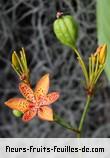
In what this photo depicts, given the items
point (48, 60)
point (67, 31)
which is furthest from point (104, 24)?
point (48, 60)

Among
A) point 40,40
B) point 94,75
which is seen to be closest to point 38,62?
point 40,40

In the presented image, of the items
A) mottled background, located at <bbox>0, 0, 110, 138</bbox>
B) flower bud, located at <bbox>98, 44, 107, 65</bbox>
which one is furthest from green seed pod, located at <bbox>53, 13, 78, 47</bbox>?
mottled background, located at <bbox>0, 0, 110, 138</bbox>

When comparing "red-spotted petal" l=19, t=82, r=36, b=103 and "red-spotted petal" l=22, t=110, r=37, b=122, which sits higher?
"red-spotted petal" l=19, t=82, r=36, b=103

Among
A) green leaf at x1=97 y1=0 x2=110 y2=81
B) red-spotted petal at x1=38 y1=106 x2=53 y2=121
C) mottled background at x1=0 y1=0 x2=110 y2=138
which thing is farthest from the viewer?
mottled background at x1=0 y1=0 x2=110 y2=138

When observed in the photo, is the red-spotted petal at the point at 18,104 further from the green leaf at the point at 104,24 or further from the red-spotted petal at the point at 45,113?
the green leaf at the point at 104,24

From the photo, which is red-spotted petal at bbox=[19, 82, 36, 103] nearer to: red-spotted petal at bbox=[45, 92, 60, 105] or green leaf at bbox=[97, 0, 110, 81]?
red-spotted petal at bbox=[45, 92, 60, 105]

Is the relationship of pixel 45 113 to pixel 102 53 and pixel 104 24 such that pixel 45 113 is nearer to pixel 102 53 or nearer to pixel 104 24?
pixel 102 53

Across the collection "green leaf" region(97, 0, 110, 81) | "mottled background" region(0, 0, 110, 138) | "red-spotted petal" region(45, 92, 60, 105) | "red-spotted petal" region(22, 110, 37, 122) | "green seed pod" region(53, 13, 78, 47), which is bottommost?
"mottled background" region(0, 0, 110, 138)

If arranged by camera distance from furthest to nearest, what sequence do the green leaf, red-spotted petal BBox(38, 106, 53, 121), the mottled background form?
the mottled background, the green leaf, red-spotted petal BBox(38, 106, 53, 121)

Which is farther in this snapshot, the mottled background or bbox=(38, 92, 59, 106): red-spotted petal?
the mottled background
